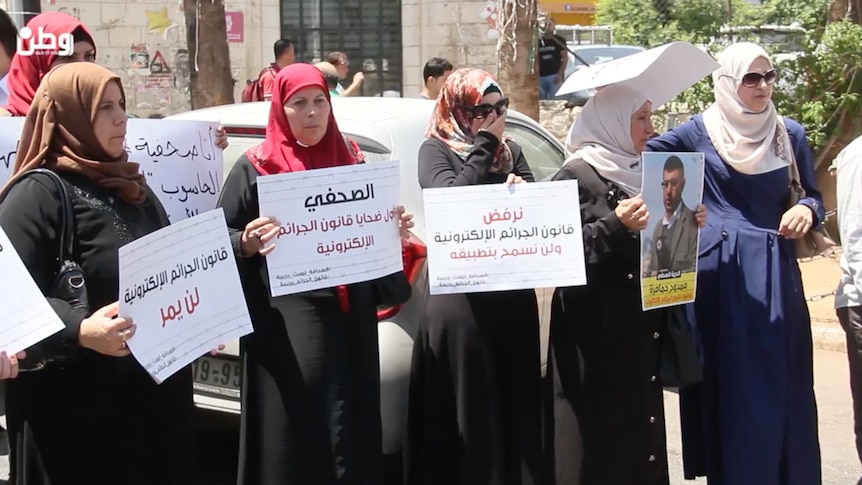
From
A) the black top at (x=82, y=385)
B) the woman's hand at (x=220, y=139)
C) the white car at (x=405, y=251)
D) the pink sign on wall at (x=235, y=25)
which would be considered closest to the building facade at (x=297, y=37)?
the pink sign on wall at (x=235, y=25)

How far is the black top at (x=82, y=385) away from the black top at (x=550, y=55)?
11391mm

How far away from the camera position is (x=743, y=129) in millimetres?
3650

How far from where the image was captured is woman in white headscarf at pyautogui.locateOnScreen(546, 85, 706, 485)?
3453 millimetres

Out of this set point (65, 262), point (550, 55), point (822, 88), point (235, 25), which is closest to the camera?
point (65, 262)

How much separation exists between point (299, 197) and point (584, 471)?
147cm

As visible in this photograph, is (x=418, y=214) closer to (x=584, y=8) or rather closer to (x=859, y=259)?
(x=859, y=259)

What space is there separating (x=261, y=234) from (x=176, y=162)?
0.79 metres

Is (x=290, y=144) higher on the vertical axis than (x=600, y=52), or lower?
lower

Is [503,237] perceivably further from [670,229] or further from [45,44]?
[45,44]

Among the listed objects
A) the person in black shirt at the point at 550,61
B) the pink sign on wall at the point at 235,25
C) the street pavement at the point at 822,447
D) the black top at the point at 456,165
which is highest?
the pink sign on wall at the point at 235,25

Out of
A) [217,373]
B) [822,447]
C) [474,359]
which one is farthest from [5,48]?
[822,447]

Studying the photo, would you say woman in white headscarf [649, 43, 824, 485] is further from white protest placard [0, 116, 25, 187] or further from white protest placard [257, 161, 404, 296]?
white protest placard [0, 116, 25, 187]

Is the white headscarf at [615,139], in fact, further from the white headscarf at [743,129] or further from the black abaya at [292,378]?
the black abaya at [292,378]

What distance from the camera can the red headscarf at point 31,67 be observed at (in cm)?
373
